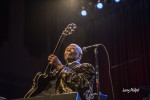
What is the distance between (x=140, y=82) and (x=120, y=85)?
0.52m

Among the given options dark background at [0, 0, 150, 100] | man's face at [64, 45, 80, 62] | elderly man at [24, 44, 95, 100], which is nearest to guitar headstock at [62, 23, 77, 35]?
man's face at [64, 45, 80, 62]

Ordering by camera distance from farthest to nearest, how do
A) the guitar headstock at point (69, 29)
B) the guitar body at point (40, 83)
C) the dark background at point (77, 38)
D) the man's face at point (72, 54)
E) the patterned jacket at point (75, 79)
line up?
the dark background at point (77, 38) → the man's face at point (72, 54) → the guitar headstock at point (69, 29) → the guitar body at point (40, 83) → the patterned jacket at point (75, 79)

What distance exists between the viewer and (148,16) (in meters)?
6.46

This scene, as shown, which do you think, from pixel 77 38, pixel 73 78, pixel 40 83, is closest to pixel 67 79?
pixel 73 78

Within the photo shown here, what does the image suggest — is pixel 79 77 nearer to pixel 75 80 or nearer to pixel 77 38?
pixel 75 80

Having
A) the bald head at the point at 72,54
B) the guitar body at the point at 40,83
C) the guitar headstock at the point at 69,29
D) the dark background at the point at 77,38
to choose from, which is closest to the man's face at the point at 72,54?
the bald head at the point at 72,54

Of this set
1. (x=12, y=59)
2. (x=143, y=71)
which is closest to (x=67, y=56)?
(x=143, y=71)

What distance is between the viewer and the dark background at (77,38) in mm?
6492

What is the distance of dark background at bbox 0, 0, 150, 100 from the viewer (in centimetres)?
649

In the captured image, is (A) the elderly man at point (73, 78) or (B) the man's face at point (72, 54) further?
(B) the man's face at point (72, 54)

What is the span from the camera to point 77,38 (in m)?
7.92

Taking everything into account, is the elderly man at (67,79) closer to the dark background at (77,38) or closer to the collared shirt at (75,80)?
the collared shirt at (75,80)

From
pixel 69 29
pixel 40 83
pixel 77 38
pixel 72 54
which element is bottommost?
pixel 40 83

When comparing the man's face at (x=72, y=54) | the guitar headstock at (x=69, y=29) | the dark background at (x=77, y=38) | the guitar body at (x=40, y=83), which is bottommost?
the guitar body at (x=40, y=83)
